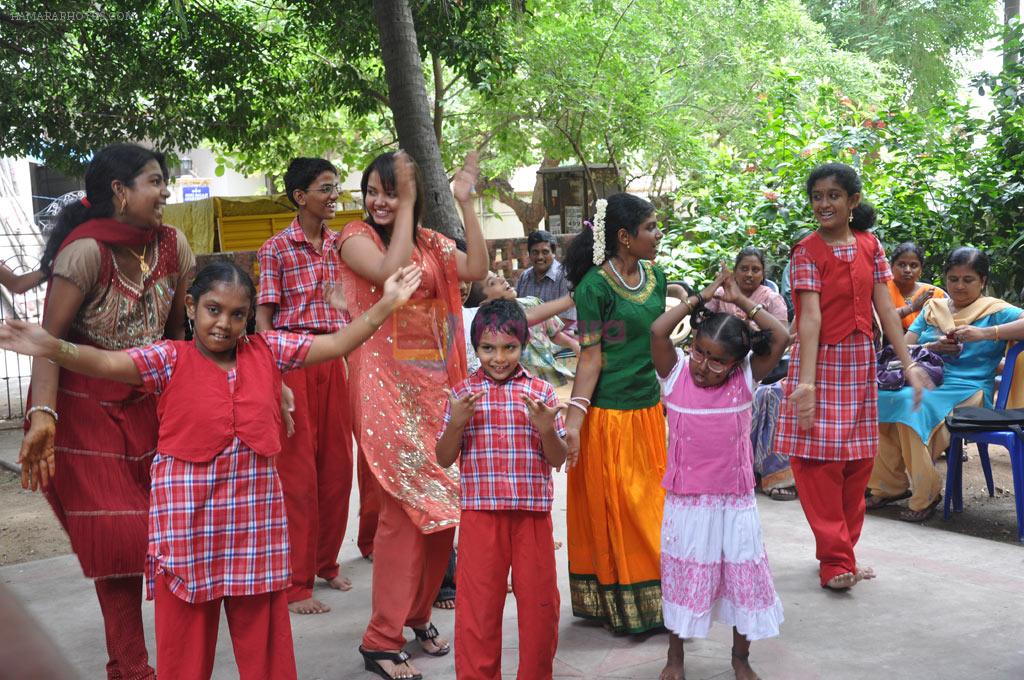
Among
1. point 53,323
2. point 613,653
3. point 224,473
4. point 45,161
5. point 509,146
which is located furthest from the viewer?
point 509,146

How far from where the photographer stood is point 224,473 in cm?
327

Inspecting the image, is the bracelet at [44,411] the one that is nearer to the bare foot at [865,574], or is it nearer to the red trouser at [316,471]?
the red trouser at [316,471]

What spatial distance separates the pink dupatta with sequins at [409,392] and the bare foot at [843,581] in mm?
1989

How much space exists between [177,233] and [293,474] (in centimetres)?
135

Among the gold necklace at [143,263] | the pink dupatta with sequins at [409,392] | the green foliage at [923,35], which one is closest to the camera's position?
the gold necklace at [143,263]

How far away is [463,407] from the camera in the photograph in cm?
357

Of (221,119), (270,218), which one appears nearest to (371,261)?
(221,119)

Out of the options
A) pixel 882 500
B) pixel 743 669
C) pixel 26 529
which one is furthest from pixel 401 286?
pixel 26 529

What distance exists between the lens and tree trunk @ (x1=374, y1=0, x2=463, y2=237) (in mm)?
6746

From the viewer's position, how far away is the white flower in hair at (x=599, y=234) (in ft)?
14.7

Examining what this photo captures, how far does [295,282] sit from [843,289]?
263 centimetres

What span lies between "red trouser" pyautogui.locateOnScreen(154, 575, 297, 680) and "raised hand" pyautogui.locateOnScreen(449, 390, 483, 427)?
817 millimetres

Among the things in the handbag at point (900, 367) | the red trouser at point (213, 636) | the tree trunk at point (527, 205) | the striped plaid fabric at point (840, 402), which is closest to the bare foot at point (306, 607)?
the red trouser at point (213, 636)

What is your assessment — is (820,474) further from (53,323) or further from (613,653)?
(53,323)
